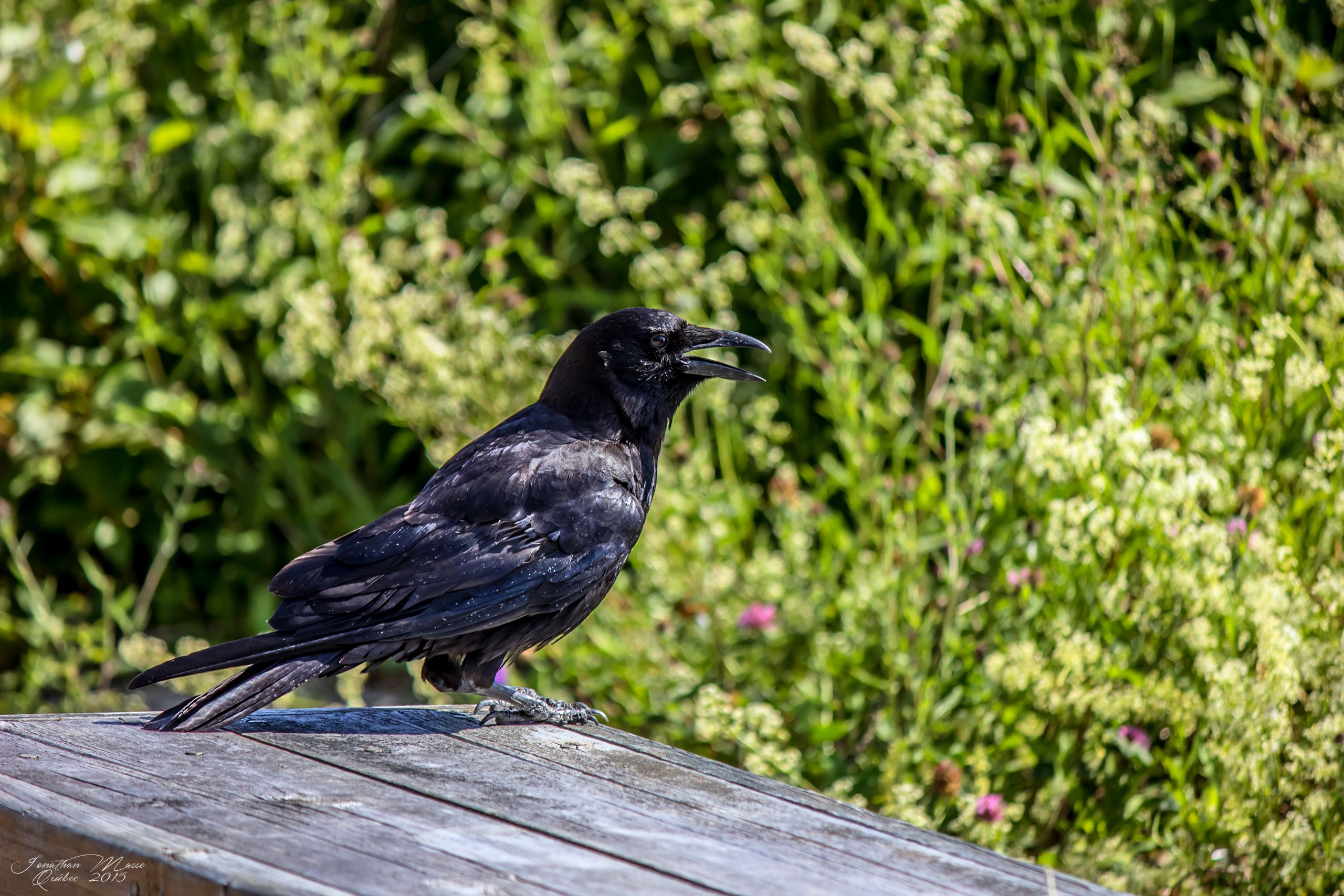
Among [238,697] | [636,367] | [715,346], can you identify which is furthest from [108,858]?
[715,346]

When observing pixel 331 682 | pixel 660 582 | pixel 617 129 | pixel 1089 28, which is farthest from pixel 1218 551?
pixel 331 682

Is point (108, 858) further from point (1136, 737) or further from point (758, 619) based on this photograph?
point (1136, 737)

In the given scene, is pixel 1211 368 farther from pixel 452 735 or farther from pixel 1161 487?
pixel 452 735

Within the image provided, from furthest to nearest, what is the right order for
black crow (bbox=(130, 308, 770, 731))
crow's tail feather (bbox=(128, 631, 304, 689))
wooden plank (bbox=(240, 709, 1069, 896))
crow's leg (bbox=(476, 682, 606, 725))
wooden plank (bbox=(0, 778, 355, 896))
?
crow's leg (bbox=(476, 682, 606, 725)) → black crow (bbox=(130, 308, 770, 731)) → crow's tail feather (bbox=(128, 631, 304, 689)) → wooden plank (bbox=(240, 709, 1069, 896)) → wooden plank (bbox=(0, 778, 355, 896))

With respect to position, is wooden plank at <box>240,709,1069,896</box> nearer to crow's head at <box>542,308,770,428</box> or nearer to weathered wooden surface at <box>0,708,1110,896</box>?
weathered wooden surface at <box>0,708,1110,896</box>

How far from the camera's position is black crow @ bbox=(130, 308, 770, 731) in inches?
98.6

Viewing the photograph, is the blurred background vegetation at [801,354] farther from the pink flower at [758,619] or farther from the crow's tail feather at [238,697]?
the crow's tail feather at [238,697]

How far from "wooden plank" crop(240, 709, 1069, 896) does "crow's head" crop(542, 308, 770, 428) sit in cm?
89

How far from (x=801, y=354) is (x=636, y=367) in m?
0.91

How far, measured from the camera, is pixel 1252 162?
3645 mm

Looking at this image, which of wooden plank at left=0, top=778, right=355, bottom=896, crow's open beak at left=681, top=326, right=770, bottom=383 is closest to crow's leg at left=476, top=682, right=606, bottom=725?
→ crow's open beak at left=681, top=326, right=770, bottom=383

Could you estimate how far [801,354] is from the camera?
3.91 meters

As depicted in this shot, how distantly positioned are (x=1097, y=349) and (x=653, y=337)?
Answer: 3.74 feet

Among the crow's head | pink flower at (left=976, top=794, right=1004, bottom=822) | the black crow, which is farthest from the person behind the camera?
the crow's head
